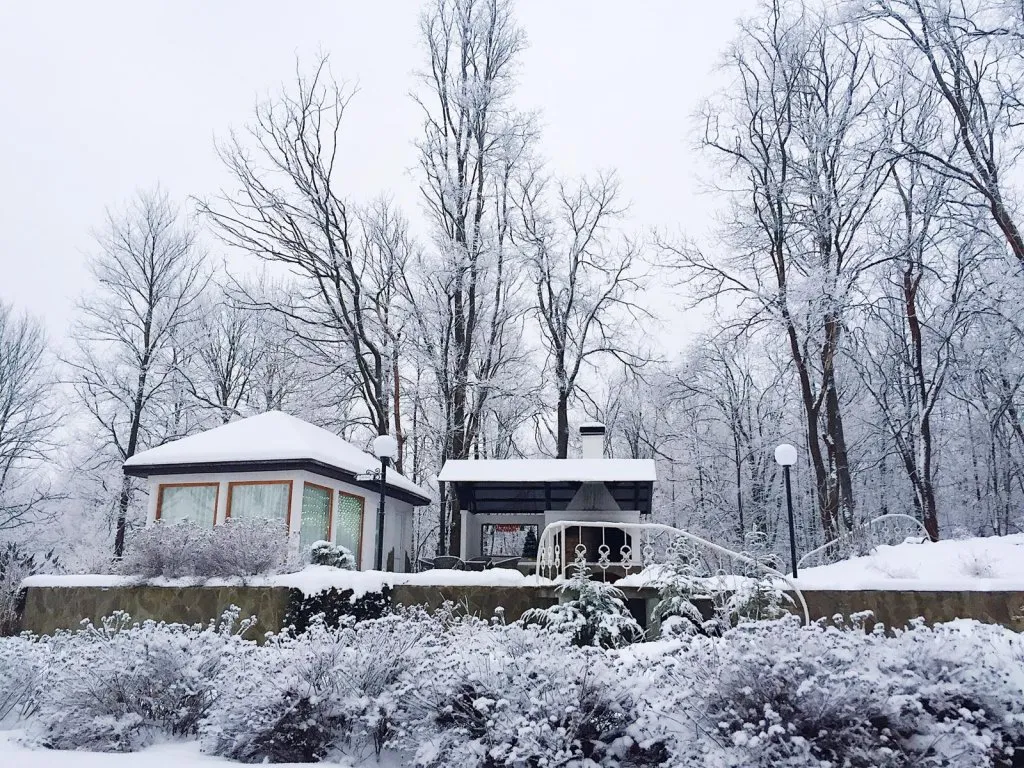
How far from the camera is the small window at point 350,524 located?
14.4 metres

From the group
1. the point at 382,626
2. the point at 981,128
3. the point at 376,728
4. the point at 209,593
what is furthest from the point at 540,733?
the point at 981,128

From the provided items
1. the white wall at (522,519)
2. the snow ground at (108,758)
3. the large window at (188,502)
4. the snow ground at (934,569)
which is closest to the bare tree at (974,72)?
the snow ground at (934,569)

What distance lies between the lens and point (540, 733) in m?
4.13

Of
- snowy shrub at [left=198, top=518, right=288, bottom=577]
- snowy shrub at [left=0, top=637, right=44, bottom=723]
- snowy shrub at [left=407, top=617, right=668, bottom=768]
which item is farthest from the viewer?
snowy shrub at [left=198, top=518, right=288, bottom=577]

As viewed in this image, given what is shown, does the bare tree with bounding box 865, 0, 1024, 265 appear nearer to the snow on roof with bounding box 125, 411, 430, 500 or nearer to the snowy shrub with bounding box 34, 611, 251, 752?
the snow on roof with bounding box 125, 411, 430, 500

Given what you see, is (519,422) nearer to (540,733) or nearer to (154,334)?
(154,334)

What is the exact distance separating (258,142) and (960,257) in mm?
17646

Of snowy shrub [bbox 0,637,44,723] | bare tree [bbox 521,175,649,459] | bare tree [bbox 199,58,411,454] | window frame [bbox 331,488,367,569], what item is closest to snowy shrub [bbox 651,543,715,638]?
snowy shrub [bbox 0,637,44,723]

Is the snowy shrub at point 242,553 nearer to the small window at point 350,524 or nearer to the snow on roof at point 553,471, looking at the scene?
the small window at point 350,524

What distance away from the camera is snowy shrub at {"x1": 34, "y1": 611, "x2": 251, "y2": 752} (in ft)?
16.9

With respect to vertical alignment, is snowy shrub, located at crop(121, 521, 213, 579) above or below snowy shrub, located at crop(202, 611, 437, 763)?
above

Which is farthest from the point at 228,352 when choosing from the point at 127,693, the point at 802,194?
the point at 127,693

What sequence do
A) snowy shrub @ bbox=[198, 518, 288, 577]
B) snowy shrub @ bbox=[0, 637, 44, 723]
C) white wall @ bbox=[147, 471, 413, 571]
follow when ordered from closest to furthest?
1. snowy shrub @ bbox=[0, 637, 44, 723]
2. snowy shrub @ bbox=[198, 518, 288, 577]
3. white wall @ bbox=[147, 471, 413, 571]

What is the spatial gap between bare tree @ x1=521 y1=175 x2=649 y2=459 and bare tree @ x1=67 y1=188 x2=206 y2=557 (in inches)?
395
